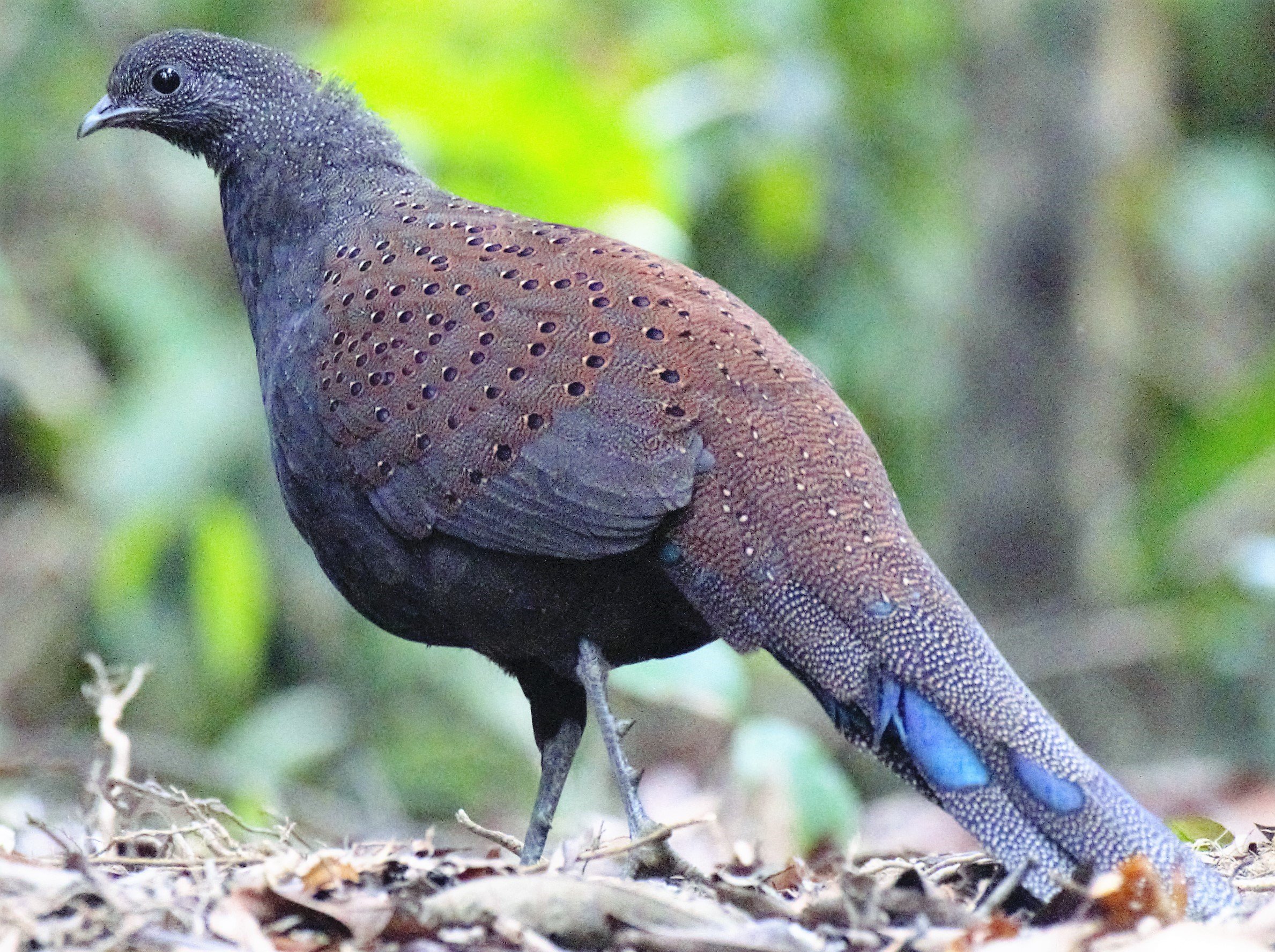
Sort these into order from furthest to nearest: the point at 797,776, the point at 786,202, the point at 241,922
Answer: the point at 786,202 < the point at 797,776 < the point at 241,922

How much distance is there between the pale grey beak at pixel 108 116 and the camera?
16.7 feet

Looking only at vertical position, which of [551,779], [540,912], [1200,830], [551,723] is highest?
[1200,830]

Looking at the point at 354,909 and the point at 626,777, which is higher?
the point at 626,777

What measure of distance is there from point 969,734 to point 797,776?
1.57m

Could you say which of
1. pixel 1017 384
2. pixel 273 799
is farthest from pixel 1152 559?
pixel 273 799

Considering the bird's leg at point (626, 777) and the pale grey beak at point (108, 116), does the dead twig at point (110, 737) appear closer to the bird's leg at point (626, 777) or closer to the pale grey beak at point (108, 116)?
the bird's leg at point (626, 777)

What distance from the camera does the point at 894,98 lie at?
8.88 meters

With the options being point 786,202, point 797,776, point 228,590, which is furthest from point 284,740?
point 786,202

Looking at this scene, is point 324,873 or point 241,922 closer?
point 241,922

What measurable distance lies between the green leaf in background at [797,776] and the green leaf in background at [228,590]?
6.76 ft

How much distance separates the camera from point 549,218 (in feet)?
20.7

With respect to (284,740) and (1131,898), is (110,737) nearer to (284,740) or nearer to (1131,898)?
(1131,898)

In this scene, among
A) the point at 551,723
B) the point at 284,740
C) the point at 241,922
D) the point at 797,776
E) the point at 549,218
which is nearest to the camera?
the point at 241,922

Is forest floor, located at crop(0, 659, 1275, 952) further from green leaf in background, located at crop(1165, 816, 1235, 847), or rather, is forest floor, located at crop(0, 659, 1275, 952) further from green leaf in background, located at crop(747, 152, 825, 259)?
green leaf in background, located at crop(747, 152, 825, 259)
